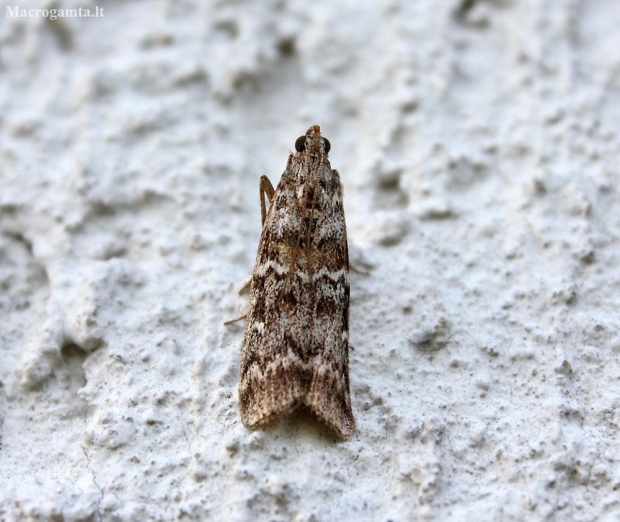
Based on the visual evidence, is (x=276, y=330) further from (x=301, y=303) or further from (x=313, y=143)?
(x=313, y=143)

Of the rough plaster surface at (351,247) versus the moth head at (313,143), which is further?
→ the moth head at (313,143)

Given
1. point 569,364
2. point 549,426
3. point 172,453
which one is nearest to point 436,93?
point 569,364

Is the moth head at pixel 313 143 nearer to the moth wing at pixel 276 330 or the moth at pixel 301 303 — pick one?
the moth at pixel 301 303

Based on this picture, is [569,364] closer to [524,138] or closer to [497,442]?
[497,442]

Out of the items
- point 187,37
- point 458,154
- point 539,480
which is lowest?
point 539,480

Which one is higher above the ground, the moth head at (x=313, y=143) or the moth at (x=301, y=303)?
the moth head at (x=313, y=143)

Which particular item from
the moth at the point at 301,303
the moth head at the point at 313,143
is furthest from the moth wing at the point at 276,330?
the moth head at the point at 313,143

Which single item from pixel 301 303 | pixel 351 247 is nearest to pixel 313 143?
pixel 351 247

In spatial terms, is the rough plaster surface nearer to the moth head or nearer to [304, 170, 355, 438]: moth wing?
[304, 170, 355, 438]: moth wing
